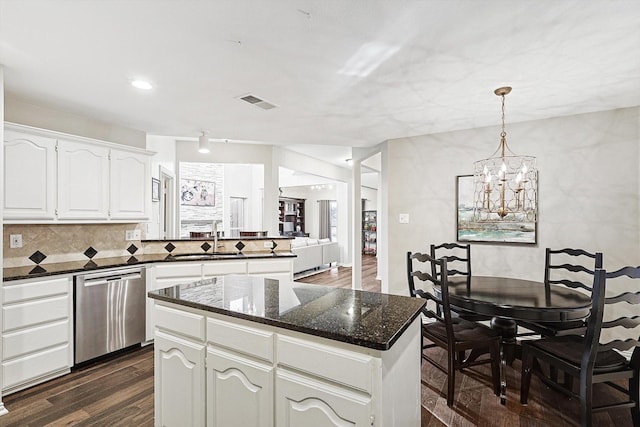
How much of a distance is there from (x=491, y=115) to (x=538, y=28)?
5.25 feet

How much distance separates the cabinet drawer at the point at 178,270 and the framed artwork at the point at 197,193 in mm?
4237

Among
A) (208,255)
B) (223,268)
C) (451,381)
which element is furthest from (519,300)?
(208,255)

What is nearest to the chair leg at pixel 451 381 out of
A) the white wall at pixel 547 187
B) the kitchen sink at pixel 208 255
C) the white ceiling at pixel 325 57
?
the white wall at pixel 547 187

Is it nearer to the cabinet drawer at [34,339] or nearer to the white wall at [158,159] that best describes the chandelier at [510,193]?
the cabinet drawer at [34,339]

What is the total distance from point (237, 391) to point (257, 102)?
2352 millimetres

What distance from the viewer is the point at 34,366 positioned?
2.46 meters

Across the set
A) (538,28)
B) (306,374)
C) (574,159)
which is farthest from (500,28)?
(574,159)

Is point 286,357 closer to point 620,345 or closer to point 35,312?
point 620,345

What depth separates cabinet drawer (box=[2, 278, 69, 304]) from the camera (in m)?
2.34

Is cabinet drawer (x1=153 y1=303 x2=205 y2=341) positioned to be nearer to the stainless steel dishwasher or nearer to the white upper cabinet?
the stainless steel dishwasher

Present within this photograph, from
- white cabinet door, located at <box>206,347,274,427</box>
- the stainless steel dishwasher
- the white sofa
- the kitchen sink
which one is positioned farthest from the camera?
the white sofa

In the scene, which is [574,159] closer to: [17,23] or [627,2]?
[627,2]

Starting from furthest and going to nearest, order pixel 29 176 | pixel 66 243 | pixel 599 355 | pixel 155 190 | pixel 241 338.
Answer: pixel 155 190 < pixel 66 243 < pixel 29 176 < pixel 599 355 < pixel 241 338

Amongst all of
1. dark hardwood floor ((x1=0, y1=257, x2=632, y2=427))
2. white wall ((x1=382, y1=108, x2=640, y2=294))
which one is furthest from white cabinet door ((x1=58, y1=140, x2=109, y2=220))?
white wall ((x1=382, y1=108, x2=640, y2=294))
